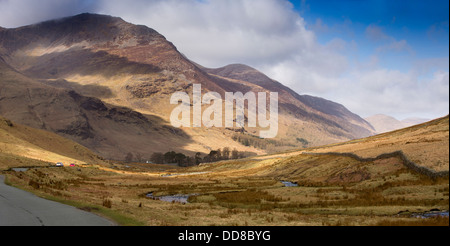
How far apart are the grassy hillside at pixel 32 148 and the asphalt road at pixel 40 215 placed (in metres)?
60.8

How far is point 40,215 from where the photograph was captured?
70.1ft

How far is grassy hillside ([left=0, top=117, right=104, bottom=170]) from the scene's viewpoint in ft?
309

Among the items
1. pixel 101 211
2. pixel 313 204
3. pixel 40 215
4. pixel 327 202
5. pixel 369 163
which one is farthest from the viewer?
pixel 369 163

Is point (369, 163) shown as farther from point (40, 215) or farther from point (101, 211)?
point (40, 215)

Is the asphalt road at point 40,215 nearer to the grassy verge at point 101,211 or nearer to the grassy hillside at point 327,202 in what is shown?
the grassy verge at point 101,211

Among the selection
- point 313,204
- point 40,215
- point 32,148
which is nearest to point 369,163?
point 313,204

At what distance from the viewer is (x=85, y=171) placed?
10131 centimetres

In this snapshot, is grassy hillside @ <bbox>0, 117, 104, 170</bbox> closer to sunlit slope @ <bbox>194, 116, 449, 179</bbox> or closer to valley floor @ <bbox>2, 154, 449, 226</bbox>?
valley floor @ <bbox>2, 154, 449, 226</bbox>

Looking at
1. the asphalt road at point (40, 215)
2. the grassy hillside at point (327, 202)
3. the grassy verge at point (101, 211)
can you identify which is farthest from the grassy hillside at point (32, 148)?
the asphalt road at point (40, 215)

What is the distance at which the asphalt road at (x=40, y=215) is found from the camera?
1955 centimetres

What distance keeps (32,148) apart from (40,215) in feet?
396

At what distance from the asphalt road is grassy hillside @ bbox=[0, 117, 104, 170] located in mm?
60807
